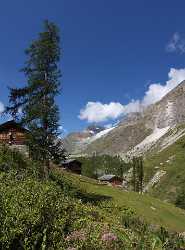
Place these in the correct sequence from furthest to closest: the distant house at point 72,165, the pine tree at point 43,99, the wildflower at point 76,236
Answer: the distant house at point 72,165, the pine tree at point 43,99, the wildflower at point 76,236

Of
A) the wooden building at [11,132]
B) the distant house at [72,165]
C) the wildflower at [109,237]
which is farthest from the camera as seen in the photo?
the distant house at [72,165]

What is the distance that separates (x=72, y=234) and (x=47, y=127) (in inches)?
1292

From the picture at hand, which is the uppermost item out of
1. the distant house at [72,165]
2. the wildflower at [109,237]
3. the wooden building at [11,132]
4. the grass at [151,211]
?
the wooden building at [11,132]

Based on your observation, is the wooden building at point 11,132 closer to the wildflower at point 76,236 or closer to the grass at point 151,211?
the grass at point 151,211

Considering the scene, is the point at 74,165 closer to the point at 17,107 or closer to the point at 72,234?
the point at 17,107

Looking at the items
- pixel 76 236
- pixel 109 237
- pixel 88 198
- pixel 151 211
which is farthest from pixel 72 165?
pixel 76 236

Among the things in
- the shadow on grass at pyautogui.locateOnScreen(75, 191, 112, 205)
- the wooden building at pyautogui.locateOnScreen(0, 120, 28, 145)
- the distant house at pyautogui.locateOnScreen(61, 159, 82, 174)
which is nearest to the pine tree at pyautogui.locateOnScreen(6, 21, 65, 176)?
the shadow on grass at pyautogui.locateOnScreen(75, 191, 112, 205)

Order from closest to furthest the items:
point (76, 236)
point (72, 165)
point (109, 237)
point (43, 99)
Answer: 1. point (76, 236)
2. point (109, 237)
3. point (43, 99)
4. point (72, 165)

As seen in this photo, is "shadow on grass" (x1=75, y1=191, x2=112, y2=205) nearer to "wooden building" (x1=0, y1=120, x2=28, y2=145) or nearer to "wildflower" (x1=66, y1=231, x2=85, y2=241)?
"wooden building" (x1=0, y1=120, x2=28, y2=145)

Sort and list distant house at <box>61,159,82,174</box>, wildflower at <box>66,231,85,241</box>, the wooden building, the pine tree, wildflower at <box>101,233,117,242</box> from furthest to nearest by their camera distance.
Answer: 1. distant house at <box>61,159,82,174</box>
2. the wooden building
3. the pine tree
4. wildflower at <box>101,233,117,242</box>
5. wildflower at <box>66,231,85,241</box>

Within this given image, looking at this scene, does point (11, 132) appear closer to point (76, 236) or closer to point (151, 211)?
point (151, 211)

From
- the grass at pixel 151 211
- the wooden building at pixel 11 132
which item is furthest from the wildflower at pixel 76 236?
the wooden building at pixel 11 132

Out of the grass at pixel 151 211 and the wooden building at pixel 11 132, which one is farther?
the wooden building at pixel 11 132

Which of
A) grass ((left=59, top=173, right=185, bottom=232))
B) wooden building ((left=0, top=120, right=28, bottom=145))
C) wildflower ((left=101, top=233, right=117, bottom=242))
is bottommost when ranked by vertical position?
grass ((left=59, top=173, right=185, bottom=232))
